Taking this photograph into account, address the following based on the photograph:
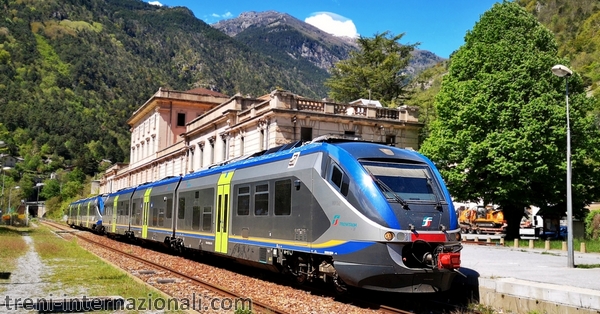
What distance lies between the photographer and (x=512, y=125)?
98.1 feet

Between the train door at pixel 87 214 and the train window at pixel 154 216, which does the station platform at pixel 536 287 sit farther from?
the train door at pixel 87 214

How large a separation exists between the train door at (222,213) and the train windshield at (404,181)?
264 inches

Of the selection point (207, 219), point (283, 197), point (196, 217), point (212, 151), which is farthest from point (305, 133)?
point (283, 197)

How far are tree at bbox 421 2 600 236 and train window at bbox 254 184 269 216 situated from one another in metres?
17.7

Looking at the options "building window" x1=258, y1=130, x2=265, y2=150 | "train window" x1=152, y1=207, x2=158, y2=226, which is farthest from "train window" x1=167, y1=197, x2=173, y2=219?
"building window" x1=258, y1=130, x2=265, y2=150

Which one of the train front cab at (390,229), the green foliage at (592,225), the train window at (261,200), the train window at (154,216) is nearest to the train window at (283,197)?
the train window at (261,200)

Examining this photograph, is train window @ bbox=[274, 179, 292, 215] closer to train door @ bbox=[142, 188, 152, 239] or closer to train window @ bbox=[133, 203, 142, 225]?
train door @ bbox=[142, 188, 152, 239]

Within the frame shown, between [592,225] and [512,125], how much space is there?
12.5 metres

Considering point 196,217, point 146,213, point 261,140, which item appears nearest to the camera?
point 196,217

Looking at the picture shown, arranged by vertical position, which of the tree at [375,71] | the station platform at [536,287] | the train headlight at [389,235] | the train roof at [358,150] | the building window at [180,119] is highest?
the tree at [375,71]

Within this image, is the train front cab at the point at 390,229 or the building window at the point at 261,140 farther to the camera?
the building window at the point at 261,140

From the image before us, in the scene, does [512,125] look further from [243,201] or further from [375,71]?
[375,71]

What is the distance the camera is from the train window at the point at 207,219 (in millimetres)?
19016

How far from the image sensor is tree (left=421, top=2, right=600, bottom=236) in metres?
29.1
